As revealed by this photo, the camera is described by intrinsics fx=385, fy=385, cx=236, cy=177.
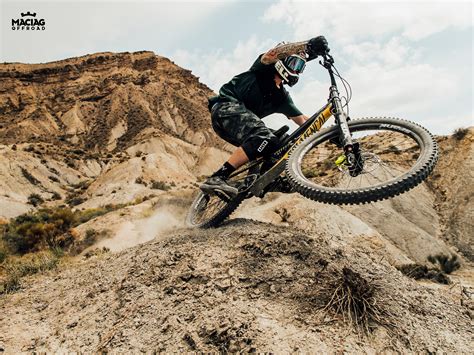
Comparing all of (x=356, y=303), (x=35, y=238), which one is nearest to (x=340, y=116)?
(x=356, y=303)

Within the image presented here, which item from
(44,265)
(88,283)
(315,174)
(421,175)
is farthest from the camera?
(315,174)

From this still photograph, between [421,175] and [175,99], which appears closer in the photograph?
[421,175]

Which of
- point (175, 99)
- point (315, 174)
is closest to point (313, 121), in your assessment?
point (315, 174)

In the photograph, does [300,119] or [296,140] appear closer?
[296,140]

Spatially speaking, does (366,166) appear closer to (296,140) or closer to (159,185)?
(296,140)

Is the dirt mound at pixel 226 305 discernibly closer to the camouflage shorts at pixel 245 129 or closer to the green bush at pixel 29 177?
the camouflage shorts at pixel 245 129

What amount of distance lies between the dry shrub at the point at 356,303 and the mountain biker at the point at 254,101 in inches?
91.1

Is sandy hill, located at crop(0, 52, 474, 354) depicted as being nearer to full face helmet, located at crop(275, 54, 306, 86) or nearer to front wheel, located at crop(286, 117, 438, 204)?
front wheel, located at crop(286, 117, 438, 204)

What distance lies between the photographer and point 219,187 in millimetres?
5895

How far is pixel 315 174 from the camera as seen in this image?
44.7ft

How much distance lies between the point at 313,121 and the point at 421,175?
6.42ft

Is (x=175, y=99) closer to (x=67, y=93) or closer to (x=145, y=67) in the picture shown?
(x=145, y=67)

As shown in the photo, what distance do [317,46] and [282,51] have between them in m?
0.50

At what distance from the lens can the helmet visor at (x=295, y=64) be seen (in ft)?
18.1
